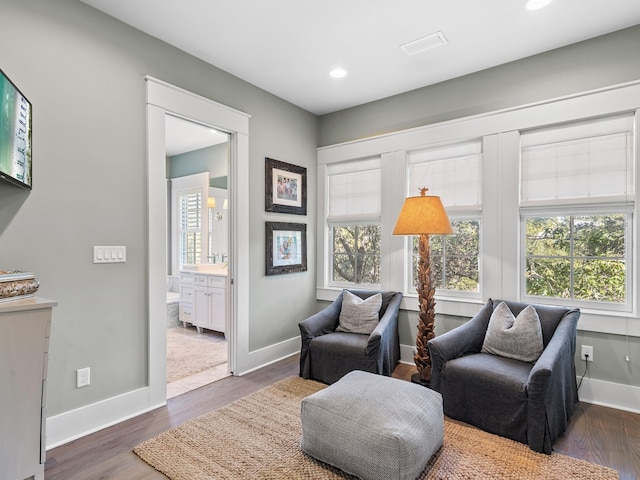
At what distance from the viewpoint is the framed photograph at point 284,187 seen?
12.4 ft

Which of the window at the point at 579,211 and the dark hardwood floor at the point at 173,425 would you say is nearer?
the dark hardwood floor at the point at 173,425

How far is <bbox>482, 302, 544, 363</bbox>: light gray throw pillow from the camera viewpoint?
8.39 ft

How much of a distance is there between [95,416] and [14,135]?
183 cm

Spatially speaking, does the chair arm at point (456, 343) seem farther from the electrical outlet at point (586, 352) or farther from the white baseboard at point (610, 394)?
the white baseboard at point (610, 394)

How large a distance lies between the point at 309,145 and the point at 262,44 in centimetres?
155

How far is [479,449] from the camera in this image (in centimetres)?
216

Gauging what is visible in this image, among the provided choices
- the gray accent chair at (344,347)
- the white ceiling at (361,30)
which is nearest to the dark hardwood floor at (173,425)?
the gray accent chair at (344,347)

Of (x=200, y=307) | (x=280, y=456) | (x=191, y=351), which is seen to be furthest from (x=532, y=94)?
(x=200, y=307)

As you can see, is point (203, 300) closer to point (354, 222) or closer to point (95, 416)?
point (354, 222)

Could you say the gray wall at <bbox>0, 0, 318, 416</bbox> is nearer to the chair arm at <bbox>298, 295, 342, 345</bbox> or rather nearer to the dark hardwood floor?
the dark hardwood floor

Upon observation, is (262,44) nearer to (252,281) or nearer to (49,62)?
(49,62)

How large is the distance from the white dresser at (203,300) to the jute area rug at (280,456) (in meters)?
2.17

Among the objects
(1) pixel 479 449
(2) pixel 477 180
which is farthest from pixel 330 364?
(2) pixel 477 180

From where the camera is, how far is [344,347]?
310cm
